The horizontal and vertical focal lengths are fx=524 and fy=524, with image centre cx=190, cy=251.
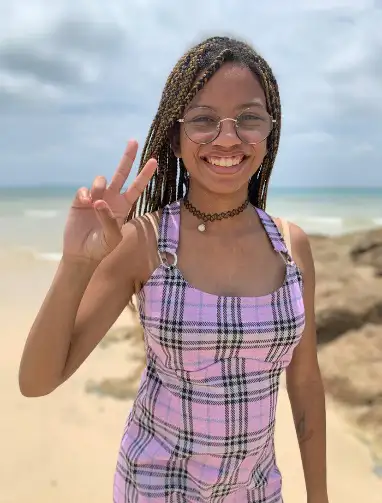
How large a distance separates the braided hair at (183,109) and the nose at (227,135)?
0.13 m

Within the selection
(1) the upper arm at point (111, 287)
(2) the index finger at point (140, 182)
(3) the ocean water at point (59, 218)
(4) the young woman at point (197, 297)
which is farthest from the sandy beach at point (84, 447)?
(3) the ocean water at point (59, 218)

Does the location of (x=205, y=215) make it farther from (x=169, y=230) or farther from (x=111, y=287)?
(x=111, y=287)

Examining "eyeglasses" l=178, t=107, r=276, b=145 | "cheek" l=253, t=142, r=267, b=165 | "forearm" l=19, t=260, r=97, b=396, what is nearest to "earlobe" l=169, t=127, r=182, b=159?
"eyeglasses" l=178, t=107, r=276, b=145

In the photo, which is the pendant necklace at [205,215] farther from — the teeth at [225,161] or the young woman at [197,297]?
the teeth at [225,161]

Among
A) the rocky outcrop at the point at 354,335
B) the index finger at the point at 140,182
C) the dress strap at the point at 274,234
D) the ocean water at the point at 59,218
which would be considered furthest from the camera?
the ocean water at the point at 59,218

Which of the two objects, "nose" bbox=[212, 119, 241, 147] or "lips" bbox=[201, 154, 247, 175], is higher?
"nose" bbox=[212, 119, 241, 147]

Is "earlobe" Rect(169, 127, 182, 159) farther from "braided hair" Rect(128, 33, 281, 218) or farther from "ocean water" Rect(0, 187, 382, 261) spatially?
"ocean water" Rect(0, 187, 382, 261)

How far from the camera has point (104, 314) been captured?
1.38 meters

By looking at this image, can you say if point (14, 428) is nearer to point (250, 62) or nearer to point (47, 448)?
point (47, 448)

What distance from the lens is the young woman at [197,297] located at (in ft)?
4.14

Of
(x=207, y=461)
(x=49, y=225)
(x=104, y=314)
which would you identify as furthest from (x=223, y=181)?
(x=49, y=225)

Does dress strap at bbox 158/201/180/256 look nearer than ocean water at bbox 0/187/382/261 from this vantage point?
Yes

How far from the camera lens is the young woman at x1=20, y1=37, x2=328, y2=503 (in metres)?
1.26

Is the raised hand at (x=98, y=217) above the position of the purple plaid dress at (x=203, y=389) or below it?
above
